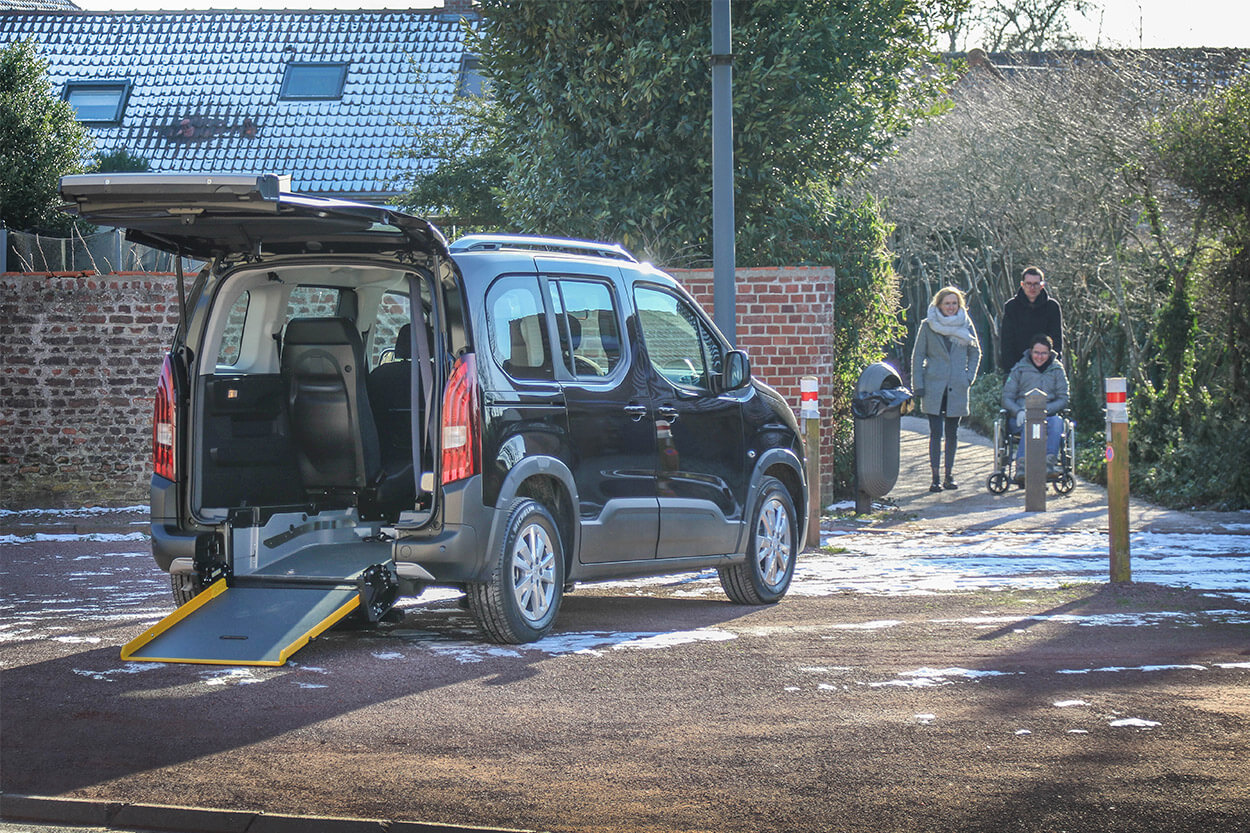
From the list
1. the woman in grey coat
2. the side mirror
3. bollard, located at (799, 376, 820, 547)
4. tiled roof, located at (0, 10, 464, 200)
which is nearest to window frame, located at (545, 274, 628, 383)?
the side mirror

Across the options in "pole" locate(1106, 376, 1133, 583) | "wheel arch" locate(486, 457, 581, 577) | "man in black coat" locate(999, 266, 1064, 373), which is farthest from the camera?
"man in black coat" locate(999, 266, 1064, 373)

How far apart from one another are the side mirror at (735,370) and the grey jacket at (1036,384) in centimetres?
741

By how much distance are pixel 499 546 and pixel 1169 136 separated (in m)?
10.6

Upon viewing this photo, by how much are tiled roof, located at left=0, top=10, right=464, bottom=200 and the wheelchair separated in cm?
1561

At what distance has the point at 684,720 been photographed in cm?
637

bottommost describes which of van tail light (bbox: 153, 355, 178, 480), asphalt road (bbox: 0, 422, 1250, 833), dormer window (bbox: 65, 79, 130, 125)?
asphalt road (bbox: 0, 422, 1250, 833)

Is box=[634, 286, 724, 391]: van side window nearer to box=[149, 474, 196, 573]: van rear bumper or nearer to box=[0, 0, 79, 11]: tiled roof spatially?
box=[149, 474, 196, 573]: van rear bumper

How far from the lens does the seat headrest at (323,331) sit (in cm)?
846

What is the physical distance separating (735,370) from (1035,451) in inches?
252

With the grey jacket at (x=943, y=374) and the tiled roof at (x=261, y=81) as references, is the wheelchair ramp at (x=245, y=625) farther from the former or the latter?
the tiled roof at (x=261, y=81)

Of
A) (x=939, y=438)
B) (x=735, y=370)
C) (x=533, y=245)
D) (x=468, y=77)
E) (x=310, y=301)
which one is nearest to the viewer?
(x=533, y=245)

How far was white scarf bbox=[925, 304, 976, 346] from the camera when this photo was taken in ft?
54.0

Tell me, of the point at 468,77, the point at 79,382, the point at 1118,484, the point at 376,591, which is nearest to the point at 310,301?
the point at 376,591

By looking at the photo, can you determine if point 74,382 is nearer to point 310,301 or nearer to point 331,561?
point 310,301
